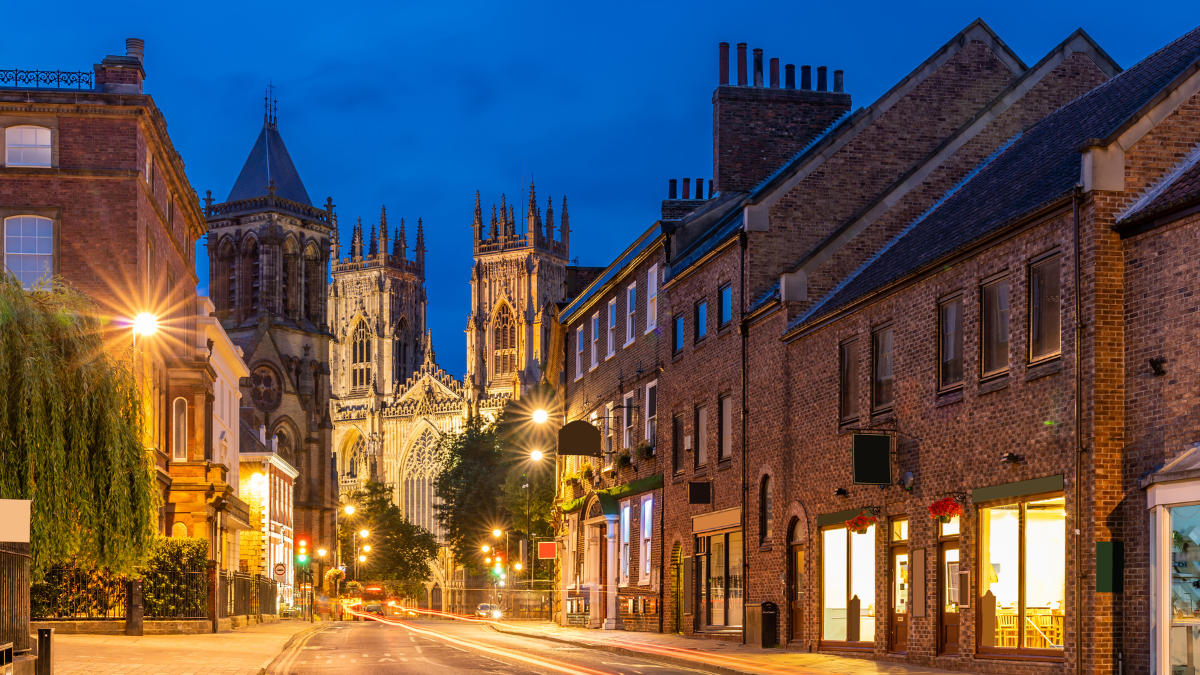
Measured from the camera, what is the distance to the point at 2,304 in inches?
586

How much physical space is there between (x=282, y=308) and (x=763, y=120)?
72772mm

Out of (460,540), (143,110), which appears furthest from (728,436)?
(460,540)

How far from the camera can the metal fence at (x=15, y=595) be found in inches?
502

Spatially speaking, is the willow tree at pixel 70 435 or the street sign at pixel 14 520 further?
the willow tree at pixel 70 435

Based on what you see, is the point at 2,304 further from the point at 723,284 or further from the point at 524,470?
the point at 524,470

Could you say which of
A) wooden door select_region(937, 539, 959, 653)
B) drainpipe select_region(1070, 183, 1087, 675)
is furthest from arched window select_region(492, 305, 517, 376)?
drainpipe select_region(1070, 183, 1087, 675)

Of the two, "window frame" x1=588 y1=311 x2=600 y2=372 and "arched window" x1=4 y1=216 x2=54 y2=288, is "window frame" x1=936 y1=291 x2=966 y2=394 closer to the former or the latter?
"window frame" x1=588 y1=311 x2=600 y2=372

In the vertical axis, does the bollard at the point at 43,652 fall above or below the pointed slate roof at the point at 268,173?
below

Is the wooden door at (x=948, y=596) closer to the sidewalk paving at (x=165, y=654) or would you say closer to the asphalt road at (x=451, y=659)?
the asphalt road at (x=451, y=659)

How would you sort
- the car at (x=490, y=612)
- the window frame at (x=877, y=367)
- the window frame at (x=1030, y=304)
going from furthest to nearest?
the car at (x=490, y=612), the window frame at (x=877, y=367), the window frame at (x=1030, y=304)

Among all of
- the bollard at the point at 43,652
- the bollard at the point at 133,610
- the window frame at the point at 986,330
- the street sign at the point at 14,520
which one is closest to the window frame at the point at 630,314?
the bollard at the point at 133,610

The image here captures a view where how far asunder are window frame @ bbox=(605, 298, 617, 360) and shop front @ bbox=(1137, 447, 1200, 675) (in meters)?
25.1

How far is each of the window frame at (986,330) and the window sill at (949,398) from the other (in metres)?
0.72

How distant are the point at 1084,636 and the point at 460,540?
61.5 metres
